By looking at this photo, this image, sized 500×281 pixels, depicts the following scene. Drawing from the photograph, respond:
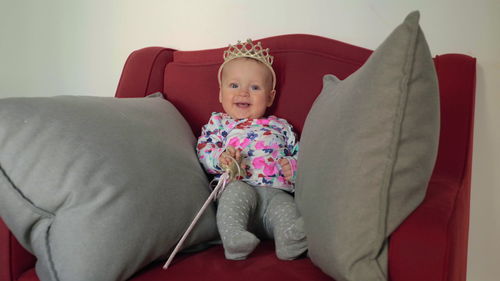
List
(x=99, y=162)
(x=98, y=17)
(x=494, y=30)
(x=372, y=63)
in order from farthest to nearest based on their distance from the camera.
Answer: (x=98, y=17) < (x=494, y=30) < (x=99, y=162) < (x=372, y=63)

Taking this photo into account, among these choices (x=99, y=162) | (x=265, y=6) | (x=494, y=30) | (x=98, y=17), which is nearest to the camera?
(x=99, y=162)

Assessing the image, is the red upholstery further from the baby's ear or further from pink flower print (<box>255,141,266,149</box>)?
pink flower print (<box>255,141,266,149</box>)

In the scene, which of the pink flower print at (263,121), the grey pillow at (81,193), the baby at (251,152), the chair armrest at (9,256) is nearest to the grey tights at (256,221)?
the baby at (251,152)

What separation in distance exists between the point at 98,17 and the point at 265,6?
75 cm

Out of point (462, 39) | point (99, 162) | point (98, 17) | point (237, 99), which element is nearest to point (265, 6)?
point (237, 99)

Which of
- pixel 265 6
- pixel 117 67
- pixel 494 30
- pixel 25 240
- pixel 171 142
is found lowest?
pixel 25 240

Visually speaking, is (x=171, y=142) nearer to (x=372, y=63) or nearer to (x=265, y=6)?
(x=372, y=63)

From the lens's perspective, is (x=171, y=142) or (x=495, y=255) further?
(x=495, y=255)

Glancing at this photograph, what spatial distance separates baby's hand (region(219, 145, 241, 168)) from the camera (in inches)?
43.8

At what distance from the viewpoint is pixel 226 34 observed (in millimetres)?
1527

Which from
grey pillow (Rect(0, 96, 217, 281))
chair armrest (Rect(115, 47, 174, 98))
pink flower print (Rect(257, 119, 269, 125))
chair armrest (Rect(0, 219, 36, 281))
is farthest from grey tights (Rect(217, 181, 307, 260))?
chair armrest (Rect(115, 47, 174, 98))

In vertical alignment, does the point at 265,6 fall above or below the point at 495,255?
above

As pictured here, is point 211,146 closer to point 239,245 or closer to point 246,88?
point 246,88

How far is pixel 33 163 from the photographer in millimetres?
786
